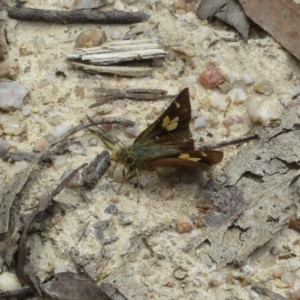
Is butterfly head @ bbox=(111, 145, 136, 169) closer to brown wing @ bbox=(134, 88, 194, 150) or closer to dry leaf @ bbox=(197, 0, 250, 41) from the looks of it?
brown wing @ bbox=(134, 88, 194, 150)

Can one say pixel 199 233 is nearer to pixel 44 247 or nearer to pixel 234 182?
pixel 234 182

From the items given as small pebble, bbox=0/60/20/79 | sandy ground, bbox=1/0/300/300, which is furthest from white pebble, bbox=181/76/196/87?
small pebble, bbox=0/60/20/79

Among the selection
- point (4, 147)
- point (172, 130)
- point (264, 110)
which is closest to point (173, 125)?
point (172, 130)

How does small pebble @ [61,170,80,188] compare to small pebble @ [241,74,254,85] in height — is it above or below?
below

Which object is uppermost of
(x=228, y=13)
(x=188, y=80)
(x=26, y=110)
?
(x=228, y=13)

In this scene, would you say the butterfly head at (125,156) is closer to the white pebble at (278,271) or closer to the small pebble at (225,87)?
the small pebble at (225,87)

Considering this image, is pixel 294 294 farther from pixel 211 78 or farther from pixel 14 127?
pixel 14 127
